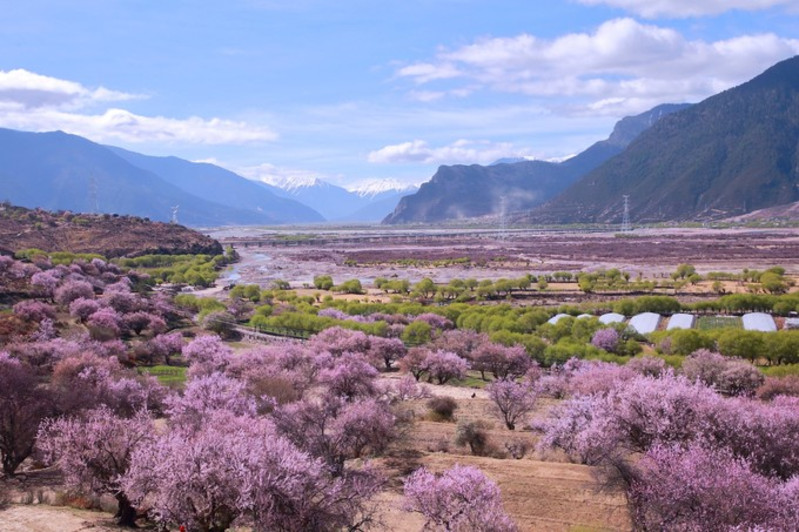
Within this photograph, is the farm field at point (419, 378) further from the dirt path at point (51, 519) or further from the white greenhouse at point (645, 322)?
the white greenhouse at point (645, 322)

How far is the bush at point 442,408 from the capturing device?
103 feet

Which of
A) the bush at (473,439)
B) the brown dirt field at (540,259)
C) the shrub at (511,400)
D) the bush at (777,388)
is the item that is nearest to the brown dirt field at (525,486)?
the bush at (473,439)

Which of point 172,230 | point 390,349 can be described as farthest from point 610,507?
point 172,230

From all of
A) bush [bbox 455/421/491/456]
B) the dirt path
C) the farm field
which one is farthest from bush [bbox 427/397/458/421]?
the dirt path

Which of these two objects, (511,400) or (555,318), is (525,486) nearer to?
(511,400)

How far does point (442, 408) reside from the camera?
31547 mm

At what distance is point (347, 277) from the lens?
378 ft

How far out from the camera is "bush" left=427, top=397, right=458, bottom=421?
3128 cm

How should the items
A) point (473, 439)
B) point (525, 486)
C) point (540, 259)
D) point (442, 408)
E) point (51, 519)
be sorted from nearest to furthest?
1. point (51, 519)
2. point (525, 486)
3. point (473, 439)
4. point (442, 408)
5. point (540, 259)

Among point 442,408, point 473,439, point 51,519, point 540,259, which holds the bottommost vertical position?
point 442,408

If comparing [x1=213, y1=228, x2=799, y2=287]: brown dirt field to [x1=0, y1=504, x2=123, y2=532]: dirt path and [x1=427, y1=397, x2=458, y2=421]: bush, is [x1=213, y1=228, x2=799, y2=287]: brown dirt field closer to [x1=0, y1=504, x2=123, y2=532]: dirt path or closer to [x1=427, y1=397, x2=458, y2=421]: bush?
[x1=427, y1=397, x2=458, y2=421]: bush

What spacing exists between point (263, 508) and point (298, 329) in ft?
143

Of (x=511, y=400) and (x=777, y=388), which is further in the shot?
(x=777, y=388)

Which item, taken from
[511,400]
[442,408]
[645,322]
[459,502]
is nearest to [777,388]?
[511,400]
